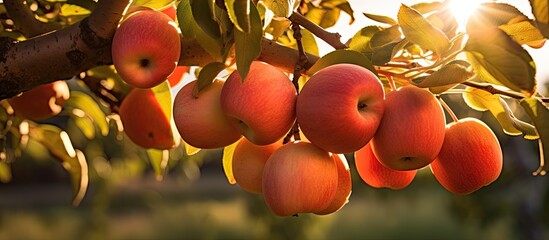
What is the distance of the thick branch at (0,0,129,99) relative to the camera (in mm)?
633

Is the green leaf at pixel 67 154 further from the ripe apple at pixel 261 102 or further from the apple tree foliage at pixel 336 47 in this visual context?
the ripe apple at pixel 261 102

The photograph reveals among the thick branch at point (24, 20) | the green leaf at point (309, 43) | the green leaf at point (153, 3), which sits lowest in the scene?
the green leaf at point (309, 43)

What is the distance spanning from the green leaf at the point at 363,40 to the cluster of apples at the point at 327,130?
0.34ft

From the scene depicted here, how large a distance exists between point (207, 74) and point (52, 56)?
164 millimetres

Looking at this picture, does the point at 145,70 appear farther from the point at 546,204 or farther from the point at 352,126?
the point at 546,204

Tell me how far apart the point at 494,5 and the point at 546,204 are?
3.41 m

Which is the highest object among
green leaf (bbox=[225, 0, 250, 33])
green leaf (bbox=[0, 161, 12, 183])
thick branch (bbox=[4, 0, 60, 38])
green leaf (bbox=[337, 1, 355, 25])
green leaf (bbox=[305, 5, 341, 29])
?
green leaf (bbox=[225, 0, 250, 33])

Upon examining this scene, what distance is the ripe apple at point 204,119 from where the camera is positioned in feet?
1.91

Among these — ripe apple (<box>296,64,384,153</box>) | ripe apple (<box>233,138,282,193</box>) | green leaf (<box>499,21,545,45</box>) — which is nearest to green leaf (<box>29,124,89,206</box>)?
ripe apple (<box>233,138,282,193</box>)

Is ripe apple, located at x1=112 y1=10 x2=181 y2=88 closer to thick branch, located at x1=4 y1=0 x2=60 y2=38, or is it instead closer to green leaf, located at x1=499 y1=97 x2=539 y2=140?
thick branch, located at x1=4 y1=0 x2=60 y2=38

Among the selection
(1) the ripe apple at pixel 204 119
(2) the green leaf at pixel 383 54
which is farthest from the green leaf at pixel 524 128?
(1) the ripe apple at pixel 204 119

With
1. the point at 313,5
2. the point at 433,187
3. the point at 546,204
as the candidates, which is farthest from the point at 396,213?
the point at 313,5

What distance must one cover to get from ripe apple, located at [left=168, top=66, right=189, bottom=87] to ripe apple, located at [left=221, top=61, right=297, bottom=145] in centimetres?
31

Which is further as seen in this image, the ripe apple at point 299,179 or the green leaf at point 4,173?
the green leaf at point 4,173
